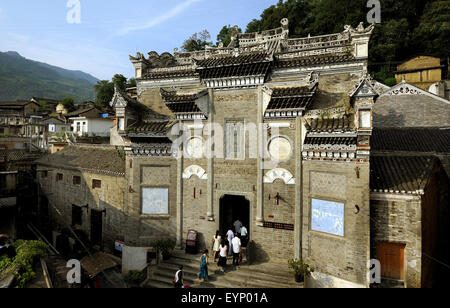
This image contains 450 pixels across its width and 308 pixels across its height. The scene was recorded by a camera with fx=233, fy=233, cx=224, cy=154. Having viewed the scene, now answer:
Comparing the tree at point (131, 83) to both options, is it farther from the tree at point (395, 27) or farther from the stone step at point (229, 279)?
the stone step at point (229, 279)

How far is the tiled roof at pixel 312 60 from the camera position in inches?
404

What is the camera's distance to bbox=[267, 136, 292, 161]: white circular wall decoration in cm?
1095

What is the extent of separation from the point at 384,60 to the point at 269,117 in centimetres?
3534

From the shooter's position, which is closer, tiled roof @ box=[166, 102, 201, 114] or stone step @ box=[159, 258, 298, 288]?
stone step @ box=[159, 258, 298, 288]

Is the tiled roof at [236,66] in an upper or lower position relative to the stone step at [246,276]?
upper

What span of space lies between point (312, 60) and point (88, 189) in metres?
16.9

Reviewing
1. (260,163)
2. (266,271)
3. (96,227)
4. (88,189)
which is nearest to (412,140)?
(260,163)

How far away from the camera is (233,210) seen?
13.4m

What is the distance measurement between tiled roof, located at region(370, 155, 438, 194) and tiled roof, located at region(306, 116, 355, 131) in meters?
2.86

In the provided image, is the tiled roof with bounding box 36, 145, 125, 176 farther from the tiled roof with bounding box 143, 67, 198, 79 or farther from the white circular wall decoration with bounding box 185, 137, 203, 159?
the tiled roof with bounding box 143, 67, 198, 79

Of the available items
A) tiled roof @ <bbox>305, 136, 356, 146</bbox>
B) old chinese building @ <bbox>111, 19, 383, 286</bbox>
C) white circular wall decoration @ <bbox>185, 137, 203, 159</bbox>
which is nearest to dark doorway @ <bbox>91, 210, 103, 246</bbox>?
old chinese building @ <bbox>111, 19, 383, 286</bbox>

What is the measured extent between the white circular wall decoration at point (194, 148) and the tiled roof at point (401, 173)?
822 cm

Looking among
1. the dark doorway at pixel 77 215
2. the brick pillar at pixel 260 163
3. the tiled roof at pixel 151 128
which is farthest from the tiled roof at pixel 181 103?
the dark doorway at pixel 77 215
